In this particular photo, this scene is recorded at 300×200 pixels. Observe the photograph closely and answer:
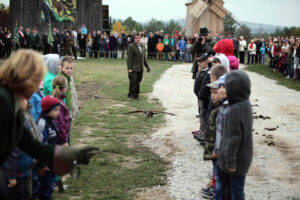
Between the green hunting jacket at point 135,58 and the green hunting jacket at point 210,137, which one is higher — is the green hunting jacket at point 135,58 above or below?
above

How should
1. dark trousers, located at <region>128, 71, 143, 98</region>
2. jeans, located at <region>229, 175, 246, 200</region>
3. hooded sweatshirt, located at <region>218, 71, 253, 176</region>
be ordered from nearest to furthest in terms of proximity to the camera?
hooded sweatshirt, located at <region>218, 71, 253, 176</region>
jeans, located at <region>229, 175, 246, 200</region>
dark trousers, located at <region>128, 71, 143, 98</region>

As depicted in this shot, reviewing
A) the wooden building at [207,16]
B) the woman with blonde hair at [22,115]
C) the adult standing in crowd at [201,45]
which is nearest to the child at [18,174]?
the woman with blonde hair at [22,115]

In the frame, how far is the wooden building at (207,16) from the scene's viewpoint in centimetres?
3538

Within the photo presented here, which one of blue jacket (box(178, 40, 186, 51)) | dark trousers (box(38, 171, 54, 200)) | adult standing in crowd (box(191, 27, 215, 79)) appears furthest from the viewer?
blue jacket (box(178, 40, 186, 51))

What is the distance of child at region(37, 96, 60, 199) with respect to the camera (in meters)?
4.02

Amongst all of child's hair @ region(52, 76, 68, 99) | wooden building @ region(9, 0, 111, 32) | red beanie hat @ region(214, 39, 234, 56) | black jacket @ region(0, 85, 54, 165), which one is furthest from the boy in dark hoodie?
wooden building @ region(9, 0, 111, 32)

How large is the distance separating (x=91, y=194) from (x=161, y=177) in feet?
3.59

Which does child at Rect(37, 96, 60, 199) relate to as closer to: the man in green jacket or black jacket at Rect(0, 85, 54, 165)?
black jacket at Rect(0, 85, 54, 165)

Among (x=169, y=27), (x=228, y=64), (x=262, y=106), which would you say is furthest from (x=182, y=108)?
(x=169, y=27)

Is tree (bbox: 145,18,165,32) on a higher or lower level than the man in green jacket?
higher

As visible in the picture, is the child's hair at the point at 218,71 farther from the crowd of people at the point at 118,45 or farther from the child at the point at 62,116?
the crowd of people at the point at 118,45

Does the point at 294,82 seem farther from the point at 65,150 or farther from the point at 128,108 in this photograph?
the point at 65,150

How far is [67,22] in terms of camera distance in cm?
3089

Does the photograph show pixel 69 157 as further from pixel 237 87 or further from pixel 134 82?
pixel 134 82
